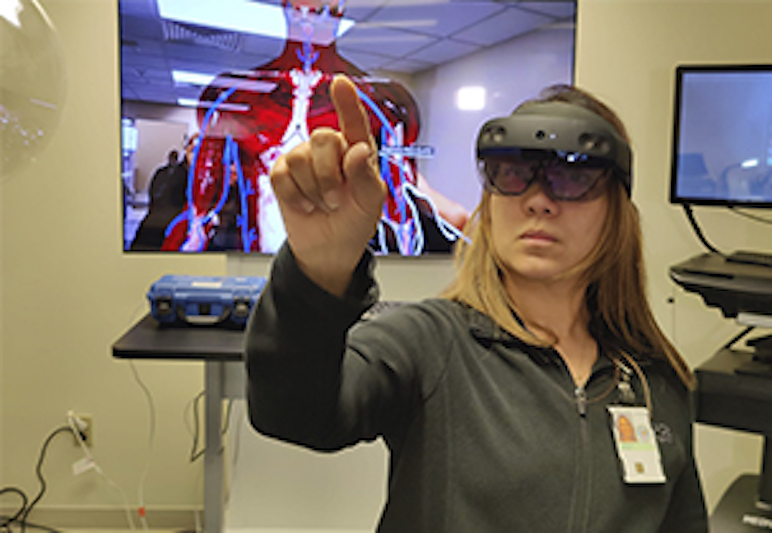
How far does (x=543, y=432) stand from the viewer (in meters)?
→ 0.91

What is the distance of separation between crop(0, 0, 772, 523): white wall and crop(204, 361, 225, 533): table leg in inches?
30.4

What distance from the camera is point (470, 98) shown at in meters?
2.54

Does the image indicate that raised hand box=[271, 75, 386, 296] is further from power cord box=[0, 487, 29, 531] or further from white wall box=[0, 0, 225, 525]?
power cord box=[0, 487, 29, 531]

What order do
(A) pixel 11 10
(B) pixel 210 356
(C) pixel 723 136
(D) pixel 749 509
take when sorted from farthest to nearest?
(C) pixel 723 136 < (D) pixel 749 509 < (B) pixel 210 356 < (A) pixel 11 10

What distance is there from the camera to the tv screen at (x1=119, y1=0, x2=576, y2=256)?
2424 millimetres

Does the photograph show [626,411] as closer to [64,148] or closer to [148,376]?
[148,376]

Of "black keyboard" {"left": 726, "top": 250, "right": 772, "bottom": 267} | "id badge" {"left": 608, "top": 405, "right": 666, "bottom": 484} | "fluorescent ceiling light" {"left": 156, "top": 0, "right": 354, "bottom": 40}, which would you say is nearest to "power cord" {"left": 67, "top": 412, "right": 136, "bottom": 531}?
"fluorescent ceiling light" {"left": 156, "top": 0, "right": 354, "bottom": 40}

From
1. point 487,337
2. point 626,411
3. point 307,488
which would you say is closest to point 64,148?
point 307,488

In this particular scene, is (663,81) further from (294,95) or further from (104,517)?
(104,517)

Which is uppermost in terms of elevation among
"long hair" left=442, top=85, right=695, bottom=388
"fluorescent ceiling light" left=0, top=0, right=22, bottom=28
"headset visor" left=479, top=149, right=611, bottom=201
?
"fluorescent ceiling light" left=0, top=0, right=22, bottom=28

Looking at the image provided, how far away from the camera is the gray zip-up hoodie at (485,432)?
2.76 feet

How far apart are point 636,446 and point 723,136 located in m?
1.52

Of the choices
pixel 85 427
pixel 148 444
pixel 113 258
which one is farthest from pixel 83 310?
pixel 148 444

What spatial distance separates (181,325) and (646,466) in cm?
136
